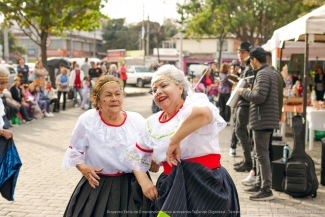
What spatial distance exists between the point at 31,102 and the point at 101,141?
11590mm

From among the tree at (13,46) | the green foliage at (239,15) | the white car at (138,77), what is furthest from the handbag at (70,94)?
the tree at (13,46)

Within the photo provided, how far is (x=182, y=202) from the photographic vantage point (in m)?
2.77

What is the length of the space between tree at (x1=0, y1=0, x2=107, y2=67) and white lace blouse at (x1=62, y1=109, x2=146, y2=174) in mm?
16695

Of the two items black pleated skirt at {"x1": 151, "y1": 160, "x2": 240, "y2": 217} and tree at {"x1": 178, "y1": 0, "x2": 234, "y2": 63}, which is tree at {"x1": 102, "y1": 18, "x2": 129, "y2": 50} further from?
black pleated skirt at {"x1": 151, "y1": 160, "x2": 240, "y2": 217}

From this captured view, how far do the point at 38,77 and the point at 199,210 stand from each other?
13753mm

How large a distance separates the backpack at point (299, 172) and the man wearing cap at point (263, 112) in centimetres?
37

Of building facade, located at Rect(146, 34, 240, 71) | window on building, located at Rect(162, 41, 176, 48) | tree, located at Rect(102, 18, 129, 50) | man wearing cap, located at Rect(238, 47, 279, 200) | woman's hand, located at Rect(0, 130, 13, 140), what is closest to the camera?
woman's hand, located at Rect(0, 130, 13, 140)

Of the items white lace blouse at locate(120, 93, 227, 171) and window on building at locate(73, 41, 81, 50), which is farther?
window on building at locate(73, 41, 81, 50)

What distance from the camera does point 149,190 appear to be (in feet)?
9.75

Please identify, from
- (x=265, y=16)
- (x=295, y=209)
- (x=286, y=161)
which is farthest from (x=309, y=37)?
(x=265, y=16)

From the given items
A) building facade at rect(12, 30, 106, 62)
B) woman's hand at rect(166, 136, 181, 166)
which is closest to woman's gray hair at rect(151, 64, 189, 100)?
woman's hand at rect(166, 136, 181, 166)

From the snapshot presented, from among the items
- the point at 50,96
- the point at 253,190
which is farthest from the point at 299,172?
the point at 50,96

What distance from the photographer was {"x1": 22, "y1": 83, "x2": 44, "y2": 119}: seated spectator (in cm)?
1416

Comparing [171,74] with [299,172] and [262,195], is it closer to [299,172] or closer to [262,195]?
[262,195]
